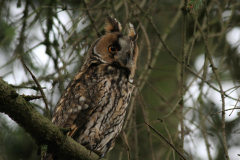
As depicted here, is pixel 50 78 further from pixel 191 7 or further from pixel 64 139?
pixel 191 7

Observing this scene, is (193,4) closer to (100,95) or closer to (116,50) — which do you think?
(116,50)

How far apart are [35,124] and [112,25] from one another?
164 centimetres

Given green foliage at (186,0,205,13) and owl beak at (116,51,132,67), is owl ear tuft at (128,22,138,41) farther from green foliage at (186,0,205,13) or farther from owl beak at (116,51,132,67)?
green foliage at (186,0,205,13)

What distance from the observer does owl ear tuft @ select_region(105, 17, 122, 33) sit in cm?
279

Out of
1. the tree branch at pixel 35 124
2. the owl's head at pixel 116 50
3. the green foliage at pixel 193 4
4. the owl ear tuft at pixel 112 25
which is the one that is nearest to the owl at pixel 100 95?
the owl's head at pixel 116 50

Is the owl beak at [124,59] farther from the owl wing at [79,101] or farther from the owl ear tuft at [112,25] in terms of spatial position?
the owl ear tuft at [112,25]

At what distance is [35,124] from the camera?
146 cm

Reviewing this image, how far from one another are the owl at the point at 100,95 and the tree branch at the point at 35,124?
16.5 inches

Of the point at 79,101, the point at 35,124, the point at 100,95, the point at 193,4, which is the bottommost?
the point at 35,124

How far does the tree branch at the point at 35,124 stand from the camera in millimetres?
1340

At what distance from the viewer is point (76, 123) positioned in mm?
2197

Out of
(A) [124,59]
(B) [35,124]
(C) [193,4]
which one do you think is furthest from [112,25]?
(B) [35,124]

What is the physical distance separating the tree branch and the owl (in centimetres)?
42

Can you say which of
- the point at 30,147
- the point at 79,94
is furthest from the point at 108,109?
the point at 30,147
